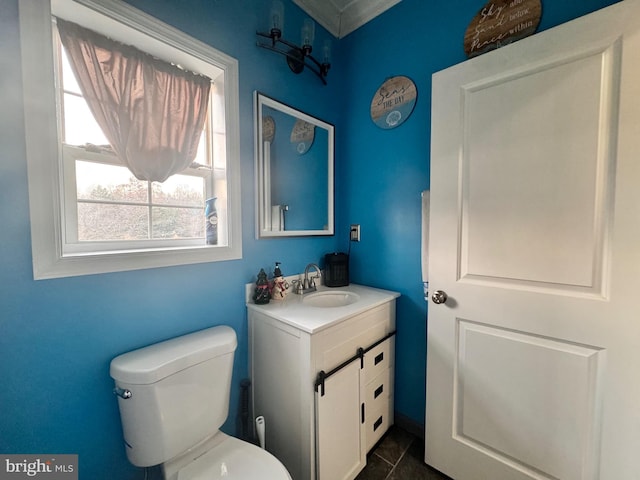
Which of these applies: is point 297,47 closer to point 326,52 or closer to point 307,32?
point 307,32

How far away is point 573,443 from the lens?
909 mm

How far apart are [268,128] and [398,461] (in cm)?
191

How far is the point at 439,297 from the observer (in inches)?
45.9

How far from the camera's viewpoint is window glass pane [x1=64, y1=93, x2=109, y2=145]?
92cm

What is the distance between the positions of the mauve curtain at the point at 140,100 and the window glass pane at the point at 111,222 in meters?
0.16

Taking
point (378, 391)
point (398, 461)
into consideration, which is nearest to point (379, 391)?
point (378, 391)

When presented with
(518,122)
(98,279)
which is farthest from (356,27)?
(98,279)

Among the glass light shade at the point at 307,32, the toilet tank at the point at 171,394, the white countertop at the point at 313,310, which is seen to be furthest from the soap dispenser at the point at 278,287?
the glass light shade at the point at 307,32

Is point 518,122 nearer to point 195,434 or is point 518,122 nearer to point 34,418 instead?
point 195,434

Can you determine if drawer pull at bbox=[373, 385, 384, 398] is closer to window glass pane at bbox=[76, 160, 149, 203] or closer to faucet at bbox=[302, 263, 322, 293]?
faucet at bbox=[302, 263, 322, 293]

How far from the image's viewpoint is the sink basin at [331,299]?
147 centimetres

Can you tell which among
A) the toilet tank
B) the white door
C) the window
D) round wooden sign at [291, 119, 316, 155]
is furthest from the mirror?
the white door

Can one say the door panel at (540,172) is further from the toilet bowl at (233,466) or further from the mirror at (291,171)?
the toilet bowl at (233,466)

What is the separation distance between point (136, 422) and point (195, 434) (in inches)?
8.5
